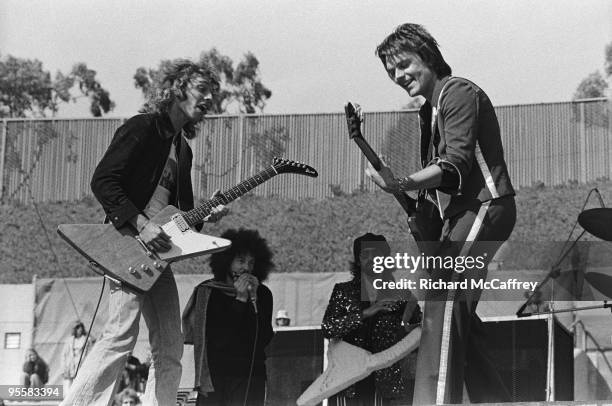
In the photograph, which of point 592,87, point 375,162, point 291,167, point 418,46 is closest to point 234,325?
point 291,167

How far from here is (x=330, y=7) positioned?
Answer: 4238 mm

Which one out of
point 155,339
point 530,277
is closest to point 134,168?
point 155,339

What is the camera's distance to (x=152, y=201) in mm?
3674

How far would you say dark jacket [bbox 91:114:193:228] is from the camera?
350 cm

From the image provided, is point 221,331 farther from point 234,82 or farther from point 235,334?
point 234,82

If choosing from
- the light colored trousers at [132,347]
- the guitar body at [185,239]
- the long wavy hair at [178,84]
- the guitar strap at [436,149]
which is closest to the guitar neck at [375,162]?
the guitar strap at [436,149]

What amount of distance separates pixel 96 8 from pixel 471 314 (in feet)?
7.25

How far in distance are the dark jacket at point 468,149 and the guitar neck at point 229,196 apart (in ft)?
2.99

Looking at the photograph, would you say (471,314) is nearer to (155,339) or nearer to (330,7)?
(155,339)

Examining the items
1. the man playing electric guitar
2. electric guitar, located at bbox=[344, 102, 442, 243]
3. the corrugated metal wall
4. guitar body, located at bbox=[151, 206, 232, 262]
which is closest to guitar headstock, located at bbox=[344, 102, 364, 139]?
electric guitar, located at bbox=[344, 102, 442, 243]

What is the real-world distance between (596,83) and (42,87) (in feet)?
7.97

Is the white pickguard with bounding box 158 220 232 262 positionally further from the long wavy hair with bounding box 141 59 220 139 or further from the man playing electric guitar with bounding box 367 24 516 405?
the man playing electric guitar with bounding box 367 24 516 405

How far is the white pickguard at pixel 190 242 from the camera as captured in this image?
3605 mm

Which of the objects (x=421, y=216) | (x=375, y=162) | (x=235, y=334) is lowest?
(x=235, y=334)
